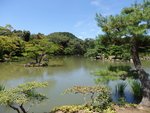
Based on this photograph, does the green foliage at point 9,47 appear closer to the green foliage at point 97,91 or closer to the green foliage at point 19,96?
the green foliage at point 97,91

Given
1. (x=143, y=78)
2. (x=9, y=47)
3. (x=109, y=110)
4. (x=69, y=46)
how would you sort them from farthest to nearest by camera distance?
(x=69, y=46), (x=9, y=47), (x=143, y=78), (x=109, y=110)

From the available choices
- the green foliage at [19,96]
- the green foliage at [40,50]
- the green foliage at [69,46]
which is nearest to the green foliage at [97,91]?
the green foliage at [19,96]

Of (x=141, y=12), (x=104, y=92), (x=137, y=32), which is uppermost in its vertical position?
(x=141, y=12)

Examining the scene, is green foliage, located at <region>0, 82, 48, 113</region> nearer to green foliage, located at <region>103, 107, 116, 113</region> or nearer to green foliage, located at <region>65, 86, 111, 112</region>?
green foliage, located at <region>65, 86, 111, 112</region>

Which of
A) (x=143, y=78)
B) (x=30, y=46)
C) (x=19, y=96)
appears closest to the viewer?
(x=19, y=96)

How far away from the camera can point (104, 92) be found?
899cm

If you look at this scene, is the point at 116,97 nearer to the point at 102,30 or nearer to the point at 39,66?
the point at 102,30

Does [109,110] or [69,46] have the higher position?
[69,46]

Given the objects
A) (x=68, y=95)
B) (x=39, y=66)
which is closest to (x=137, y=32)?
(x=68, y=95)

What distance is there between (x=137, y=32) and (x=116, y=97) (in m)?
3.89

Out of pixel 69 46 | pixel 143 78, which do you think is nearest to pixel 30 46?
pixel 143 78

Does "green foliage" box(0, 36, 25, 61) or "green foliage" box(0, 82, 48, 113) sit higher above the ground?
"green foliage" box(0, 36, 25, 61)

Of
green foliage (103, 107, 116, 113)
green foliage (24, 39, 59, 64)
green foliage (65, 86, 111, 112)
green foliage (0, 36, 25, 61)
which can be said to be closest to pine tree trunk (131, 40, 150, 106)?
green foliage (65, 86, 111, 112)

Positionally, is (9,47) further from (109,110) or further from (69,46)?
(109,110)
